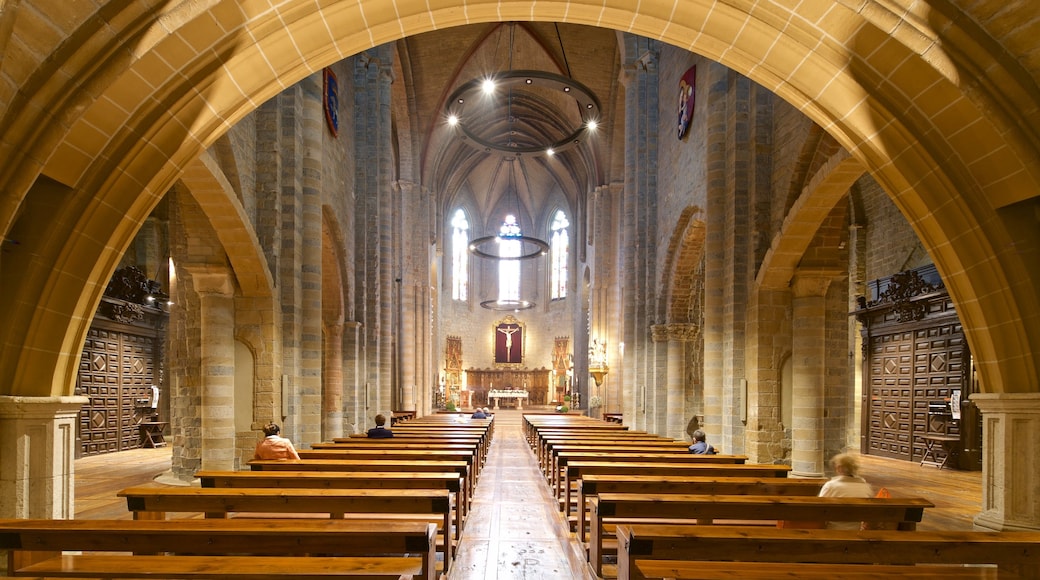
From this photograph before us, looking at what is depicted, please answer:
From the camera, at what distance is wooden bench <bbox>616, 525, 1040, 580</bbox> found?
296 centimetres

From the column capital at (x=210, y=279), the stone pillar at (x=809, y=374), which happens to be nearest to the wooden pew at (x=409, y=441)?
the column capital at (x=210, y=279)

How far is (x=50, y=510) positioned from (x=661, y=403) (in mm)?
12970

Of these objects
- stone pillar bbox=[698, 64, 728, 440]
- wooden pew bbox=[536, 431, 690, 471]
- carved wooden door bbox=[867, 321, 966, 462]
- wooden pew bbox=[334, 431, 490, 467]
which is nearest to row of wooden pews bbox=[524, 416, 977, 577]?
wooden pew bbox=[536, 431, 690, 471]

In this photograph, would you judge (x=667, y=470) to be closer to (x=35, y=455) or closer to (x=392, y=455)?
(x=392, y=455)

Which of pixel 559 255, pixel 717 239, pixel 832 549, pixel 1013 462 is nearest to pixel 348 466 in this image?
pixel 832 549

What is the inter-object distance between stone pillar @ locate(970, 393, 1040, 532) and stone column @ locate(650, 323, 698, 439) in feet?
34.0

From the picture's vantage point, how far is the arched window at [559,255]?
1357 inches

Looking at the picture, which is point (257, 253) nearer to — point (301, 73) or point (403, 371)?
point (301, 73)

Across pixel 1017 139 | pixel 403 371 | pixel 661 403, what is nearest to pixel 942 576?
pixel 1017 139

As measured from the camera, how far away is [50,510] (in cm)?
395

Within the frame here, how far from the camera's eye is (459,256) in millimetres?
35438

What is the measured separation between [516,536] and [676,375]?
9229mm

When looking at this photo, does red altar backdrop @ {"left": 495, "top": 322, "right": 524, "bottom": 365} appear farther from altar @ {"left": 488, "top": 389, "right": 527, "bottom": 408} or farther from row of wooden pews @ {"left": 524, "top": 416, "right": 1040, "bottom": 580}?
row of wooden pews @ {"left": 524, "top": 416, "right": 1040, "bottom": 580}

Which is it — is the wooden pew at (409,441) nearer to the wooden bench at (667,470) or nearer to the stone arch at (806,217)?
the wooden bench at (667,470)
